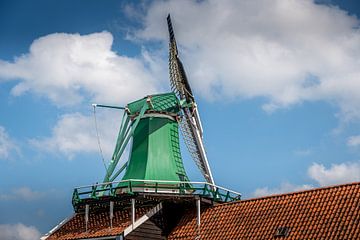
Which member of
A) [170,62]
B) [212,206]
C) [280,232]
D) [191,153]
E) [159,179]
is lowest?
[280,232]

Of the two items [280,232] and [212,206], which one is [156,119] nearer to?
[212,206]

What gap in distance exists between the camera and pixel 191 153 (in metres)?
33.3

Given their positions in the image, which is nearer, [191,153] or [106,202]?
[106,202]

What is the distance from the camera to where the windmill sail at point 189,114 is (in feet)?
108

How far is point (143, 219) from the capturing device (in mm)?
27344

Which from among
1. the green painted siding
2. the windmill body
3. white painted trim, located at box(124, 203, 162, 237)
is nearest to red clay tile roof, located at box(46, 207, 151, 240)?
white painted trim, located at box(124, 203, 162, 237)

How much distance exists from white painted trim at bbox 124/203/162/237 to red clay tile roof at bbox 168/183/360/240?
1217 mm

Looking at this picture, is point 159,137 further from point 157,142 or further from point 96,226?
point 96,226

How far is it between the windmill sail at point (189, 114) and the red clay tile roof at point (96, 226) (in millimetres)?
5749

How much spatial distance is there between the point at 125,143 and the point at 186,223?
6.75m

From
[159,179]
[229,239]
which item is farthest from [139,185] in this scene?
[229,239]

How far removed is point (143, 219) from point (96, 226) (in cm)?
272

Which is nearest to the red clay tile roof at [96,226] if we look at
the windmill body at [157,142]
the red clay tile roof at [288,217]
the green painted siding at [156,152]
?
the red clay tile roof at [288,217]

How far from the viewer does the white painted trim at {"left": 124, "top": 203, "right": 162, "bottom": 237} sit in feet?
87.0
